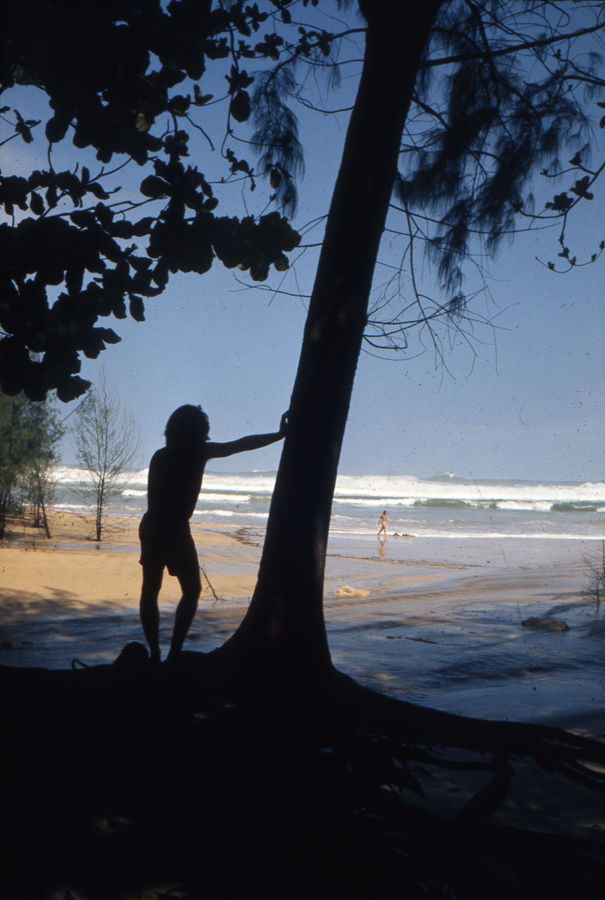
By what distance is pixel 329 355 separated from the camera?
3656 mm

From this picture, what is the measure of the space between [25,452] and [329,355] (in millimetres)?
16094

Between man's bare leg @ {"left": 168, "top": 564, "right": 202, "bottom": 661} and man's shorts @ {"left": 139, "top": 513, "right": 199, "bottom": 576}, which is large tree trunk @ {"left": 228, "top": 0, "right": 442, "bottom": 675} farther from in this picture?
man's shorts @ {"left": 139, "top": 513, "right": 199, "bottom": 576}

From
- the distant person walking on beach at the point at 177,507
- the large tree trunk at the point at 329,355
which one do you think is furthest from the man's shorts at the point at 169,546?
the large tree trunk at the point at 329,355

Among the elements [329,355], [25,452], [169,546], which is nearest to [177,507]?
[169,546]

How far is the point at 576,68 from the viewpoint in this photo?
4973 mm

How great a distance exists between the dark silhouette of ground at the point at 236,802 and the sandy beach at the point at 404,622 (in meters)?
1.37

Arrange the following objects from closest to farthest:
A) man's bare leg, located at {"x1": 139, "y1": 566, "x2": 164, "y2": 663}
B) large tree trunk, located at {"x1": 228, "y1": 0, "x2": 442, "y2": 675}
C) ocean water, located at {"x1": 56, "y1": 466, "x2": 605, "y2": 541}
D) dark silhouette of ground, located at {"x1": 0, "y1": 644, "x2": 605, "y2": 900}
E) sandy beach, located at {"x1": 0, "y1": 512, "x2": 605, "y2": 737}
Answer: dark silhouette of ground, located at {"x1": 0, "y1": 644, "x2": 605, "y2": 900} → large tree trunk, located at {"x1": 228, "y1": 0, "x2": 442, "y2": 675} → man's bare leg, located at {"x1": 139, "y1": 566, "x2": 164, "y2": 663} → sandy beach, located at {"x1": 0, "y1": 512, "x2": 605, "y2": 737} → ocean water, located at {"x1": 56, "y1": 466, "x2": 605, "y2": 541}

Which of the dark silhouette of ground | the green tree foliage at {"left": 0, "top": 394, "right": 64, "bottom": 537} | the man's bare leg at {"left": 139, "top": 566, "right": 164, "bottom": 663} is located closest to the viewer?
the dark silhouette of ground

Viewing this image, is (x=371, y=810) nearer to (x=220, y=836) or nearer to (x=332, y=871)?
(x=332, y=871)

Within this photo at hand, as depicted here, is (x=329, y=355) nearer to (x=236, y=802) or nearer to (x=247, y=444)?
(x=247, y=444)

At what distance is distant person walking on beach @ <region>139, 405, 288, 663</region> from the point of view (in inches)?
145

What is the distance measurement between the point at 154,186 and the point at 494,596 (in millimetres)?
9234

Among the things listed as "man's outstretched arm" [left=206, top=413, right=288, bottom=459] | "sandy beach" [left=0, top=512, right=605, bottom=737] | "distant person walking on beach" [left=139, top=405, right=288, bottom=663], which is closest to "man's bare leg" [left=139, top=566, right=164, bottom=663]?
"distant person walking on beach" [left=139, top=405, right=288, bottom=663]

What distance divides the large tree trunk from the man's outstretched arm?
85 millimetres
